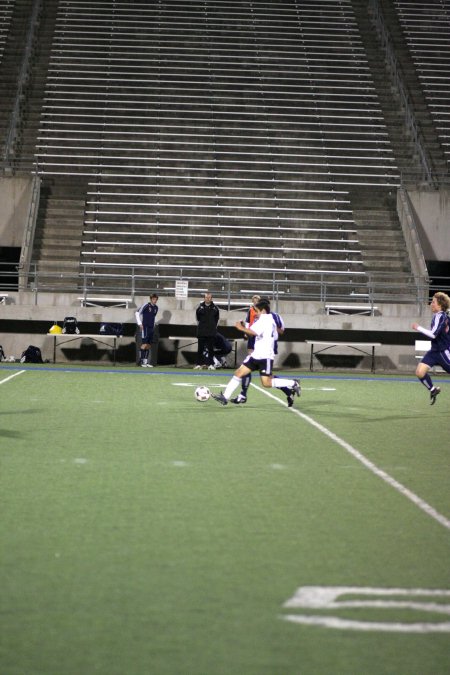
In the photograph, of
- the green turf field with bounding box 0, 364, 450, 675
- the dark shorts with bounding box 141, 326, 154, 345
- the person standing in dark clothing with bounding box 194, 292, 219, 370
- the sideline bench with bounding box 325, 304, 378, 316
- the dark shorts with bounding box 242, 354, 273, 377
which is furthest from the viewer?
the sideline bench with bounding box 325, 304, 378, 316

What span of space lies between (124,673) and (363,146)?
33.8 meters

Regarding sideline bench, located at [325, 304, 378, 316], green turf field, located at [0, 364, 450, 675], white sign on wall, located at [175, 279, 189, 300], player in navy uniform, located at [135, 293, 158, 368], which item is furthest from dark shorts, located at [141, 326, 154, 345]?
green turf field, located at [0, 364, 450, 675]

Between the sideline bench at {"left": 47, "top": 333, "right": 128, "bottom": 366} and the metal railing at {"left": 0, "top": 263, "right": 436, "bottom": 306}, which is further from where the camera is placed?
the metal railing at {"left": 0, "top": 263, "right": 436, "bottom": 306}

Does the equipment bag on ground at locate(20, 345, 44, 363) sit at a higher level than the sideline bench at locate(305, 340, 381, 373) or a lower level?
lower

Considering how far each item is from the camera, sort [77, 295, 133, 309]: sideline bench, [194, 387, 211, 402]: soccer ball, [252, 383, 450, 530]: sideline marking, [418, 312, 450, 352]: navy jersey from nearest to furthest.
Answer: [252, 383, 450, 530]: sideline marking < [194, 387, 211, 402]: soccer ball < [418, 312, 450, 352]: navy jersey < [77, 295, 133, 309]: sideline bench

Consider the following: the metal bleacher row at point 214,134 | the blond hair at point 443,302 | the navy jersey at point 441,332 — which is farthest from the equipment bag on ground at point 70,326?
the blond hair at point 443,302

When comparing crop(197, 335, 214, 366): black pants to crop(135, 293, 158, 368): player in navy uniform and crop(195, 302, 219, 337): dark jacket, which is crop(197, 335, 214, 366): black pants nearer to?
crop(195, 302, 219, 337): dark jacket

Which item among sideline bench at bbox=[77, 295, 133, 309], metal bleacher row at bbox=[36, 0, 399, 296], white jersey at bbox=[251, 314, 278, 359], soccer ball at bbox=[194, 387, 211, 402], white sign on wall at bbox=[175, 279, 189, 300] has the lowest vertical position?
soccer ball at bbox=[194, 387, 211, 402]

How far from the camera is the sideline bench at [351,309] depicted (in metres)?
28.4

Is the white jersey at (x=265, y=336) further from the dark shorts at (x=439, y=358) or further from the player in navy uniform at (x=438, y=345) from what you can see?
the dark shorts at (x=439, y=358)

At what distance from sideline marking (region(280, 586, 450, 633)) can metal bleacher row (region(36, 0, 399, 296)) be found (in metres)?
24.2

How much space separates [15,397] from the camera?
54.2ft

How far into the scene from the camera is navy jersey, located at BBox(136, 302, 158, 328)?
25891 mm

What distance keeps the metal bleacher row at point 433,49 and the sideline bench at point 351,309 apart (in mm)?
9434
